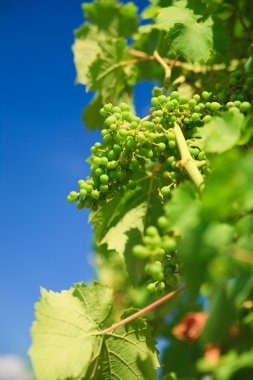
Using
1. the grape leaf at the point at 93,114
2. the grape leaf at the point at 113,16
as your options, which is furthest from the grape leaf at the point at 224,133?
the grape leaf at the point at 113,16

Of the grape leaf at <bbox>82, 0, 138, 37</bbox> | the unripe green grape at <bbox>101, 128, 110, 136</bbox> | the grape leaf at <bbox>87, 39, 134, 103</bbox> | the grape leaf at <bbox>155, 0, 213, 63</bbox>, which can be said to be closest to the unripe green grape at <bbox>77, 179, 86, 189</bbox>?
the unripe green grape at <bbox>101, 128, 110, 136</bbox>

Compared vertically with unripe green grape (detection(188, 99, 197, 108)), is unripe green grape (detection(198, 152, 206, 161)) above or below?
below

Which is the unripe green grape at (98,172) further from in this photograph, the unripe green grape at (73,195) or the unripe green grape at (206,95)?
the unripe green grape at (206,95)

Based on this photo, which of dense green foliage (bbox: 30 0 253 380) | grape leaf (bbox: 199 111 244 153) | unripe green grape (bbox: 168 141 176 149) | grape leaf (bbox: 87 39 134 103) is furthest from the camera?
grape leaf (bbox: 87 39 134 103)

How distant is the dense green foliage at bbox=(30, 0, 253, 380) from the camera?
3.40 ft

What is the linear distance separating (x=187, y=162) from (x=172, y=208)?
1.78ft

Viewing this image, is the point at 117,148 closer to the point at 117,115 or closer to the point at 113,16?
the point at 117,115

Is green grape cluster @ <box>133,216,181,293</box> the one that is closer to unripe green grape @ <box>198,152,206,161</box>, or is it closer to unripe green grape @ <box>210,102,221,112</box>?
unripe green grape @ <box>198,152,206,161</box>

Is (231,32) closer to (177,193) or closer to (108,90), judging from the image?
(108,90)

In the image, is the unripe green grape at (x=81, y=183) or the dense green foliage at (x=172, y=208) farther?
the unripe green grape at (x=81, y=183)

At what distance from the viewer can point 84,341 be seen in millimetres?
1905

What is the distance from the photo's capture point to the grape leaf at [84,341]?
177 cm

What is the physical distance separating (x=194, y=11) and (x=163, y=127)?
0.81 meters

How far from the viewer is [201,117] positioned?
6.80ft
